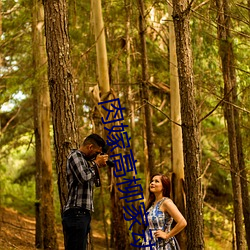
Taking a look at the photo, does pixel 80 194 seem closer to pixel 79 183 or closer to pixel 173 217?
pixel 79 183

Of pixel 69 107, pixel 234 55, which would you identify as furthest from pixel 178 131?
pixel 69 107

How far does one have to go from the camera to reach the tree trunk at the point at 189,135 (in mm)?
6430

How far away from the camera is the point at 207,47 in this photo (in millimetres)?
12570

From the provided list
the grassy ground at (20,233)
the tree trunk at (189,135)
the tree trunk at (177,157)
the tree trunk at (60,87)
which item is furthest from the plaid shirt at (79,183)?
the grassy ground at (20,233)

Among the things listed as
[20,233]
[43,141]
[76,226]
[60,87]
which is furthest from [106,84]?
[76,226]

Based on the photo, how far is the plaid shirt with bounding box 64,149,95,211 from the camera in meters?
5.10

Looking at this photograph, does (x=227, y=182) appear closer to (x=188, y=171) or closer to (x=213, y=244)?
(x=213, y=244)

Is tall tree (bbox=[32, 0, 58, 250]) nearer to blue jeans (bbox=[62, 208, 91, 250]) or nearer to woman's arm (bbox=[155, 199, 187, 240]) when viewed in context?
blue jeans (bbox=[62, 208, 91, 250])

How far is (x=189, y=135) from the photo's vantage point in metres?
6.46

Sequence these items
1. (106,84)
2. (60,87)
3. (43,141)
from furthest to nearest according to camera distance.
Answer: (43,141)
(106,84)
(60,87)

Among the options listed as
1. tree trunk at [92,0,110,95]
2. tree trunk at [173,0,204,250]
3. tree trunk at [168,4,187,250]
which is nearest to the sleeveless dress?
tree trunk at [173,0,204,250]

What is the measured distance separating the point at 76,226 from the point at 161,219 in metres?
0.94

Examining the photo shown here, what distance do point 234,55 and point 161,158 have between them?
8.31m

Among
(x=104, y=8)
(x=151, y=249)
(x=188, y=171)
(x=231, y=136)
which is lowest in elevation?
(x=151, y=249)
